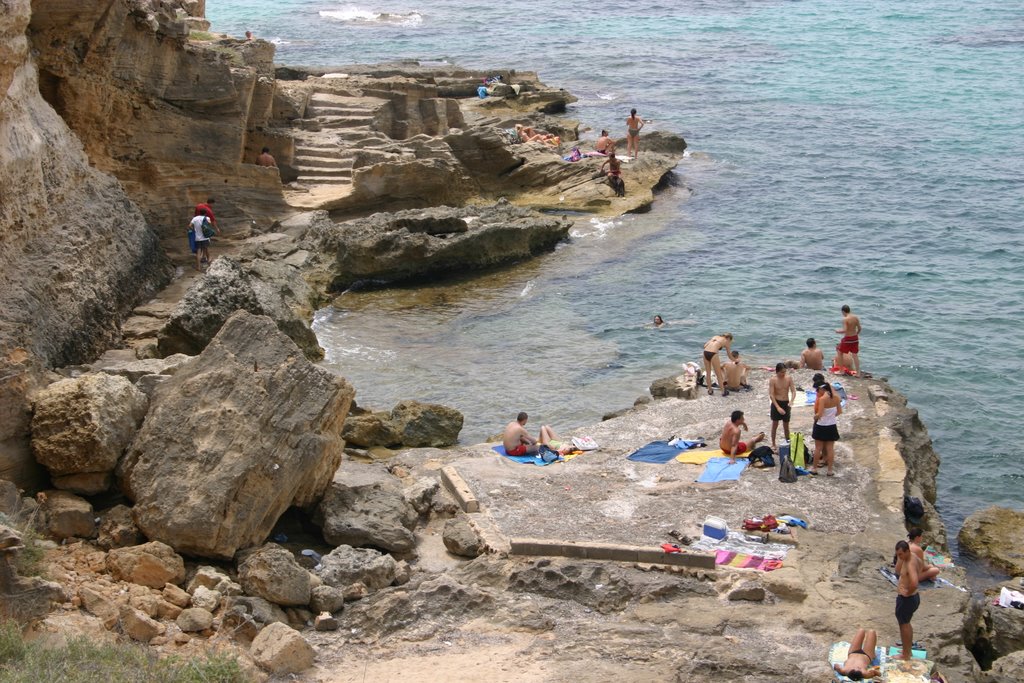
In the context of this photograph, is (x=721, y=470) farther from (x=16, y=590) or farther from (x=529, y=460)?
(x=16, y=590)

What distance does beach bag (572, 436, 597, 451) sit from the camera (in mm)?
17031

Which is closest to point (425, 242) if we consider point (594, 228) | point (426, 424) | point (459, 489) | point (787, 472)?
point (594, 228)

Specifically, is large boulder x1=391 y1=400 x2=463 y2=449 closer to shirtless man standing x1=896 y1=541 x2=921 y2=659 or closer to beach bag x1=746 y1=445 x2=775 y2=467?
beach bag x1=746 y1=445 x2=775 y2=467

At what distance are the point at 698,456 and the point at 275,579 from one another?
22.1ft

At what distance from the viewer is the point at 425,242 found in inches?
1019

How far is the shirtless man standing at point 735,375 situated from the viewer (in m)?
19.5

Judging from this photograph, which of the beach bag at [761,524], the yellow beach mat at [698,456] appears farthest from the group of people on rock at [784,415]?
the beach bag at [761,524]

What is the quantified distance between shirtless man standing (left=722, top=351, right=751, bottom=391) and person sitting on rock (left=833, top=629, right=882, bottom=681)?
845cm

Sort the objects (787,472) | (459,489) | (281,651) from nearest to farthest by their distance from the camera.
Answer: (281,651) → (459,489) → (787,472)

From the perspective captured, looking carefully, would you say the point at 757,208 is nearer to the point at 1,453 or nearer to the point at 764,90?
the point at 764,90

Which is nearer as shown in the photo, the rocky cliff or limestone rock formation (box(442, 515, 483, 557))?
limestone rock formation (box(442, 515, 483, 557))

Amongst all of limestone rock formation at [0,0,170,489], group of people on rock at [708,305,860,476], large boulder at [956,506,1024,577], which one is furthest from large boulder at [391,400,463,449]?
large boulder at [956,506,1024,577]

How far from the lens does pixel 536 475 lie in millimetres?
15422

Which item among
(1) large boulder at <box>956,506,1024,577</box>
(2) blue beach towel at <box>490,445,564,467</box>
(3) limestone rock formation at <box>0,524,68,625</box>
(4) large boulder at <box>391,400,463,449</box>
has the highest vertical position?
(3) limestone rock formation at <box>0,524,68,625</box>
